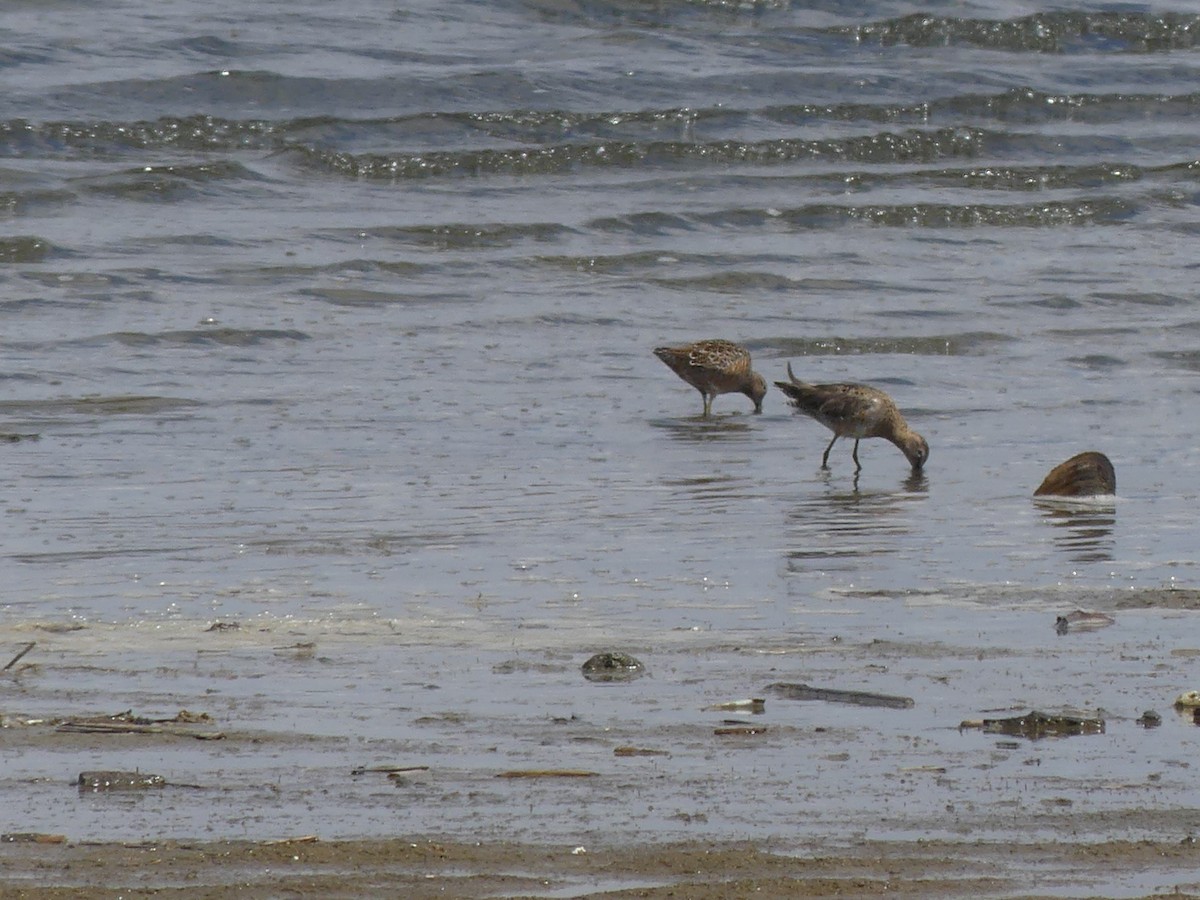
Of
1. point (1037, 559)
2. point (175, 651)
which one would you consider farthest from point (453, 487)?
point (175, 651)

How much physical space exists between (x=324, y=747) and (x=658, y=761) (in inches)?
26.7

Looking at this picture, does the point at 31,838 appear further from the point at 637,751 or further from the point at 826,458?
the point at 826,458

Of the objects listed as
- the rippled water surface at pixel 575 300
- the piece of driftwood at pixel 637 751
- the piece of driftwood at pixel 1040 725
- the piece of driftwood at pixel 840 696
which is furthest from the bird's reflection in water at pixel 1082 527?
the piece of driftwood at pixel 637 751

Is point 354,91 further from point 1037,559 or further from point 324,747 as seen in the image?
point 324,747

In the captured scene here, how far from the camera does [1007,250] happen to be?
52.3 ft

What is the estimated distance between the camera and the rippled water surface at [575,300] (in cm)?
691

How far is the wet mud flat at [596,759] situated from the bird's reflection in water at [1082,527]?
1.15 m

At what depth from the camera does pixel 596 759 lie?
14.3 feet

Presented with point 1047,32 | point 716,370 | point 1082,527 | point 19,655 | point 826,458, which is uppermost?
point 1047,32

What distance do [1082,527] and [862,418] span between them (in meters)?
2.08

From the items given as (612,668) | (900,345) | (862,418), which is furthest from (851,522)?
(900,345)

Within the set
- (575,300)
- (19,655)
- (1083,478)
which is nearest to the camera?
(19,655)

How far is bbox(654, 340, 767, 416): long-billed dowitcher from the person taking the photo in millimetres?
10961

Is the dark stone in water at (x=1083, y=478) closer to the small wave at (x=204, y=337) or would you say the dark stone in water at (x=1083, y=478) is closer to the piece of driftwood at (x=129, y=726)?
the piece of driftwood at (x=129, y=726)
